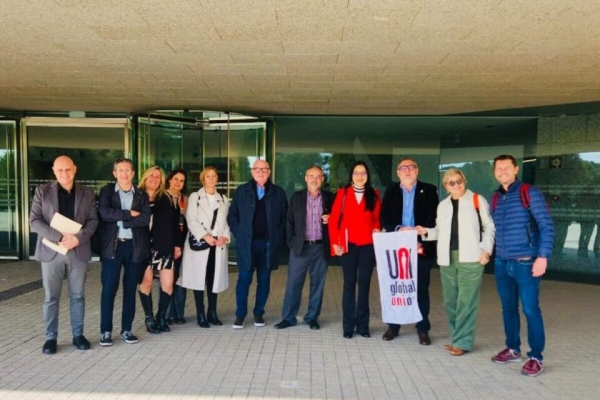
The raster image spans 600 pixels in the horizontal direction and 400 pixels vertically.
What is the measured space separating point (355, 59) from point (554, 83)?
3142 mm

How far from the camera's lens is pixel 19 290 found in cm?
762

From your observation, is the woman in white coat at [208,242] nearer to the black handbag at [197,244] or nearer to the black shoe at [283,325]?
the black handbag at [197,244]

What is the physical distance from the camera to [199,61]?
6102 millimetres

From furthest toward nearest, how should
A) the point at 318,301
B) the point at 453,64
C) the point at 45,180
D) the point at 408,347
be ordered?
the point at 45,180
the point at 453,64
the point at 318,301
the point at 408,347

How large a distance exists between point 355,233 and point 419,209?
26.4 inches

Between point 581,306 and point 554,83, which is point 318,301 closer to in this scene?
point 581,306

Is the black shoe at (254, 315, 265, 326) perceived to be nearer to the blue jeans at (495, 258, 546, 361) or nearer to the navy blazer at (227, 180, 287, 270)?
the navy blazer at (227, 180, 287, 270)

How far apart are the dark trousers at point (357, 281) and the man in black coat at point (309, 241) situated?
32cm

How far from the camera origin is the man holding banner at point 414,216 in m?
4.98

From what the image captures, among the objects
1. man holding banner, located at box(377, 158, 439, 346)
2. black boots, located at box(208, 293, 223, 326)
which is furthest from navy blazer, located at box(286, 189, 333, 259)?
black boots, located at box(208, 293, 223, 326)

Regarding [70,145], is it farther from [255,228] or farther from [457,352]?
[457,352]

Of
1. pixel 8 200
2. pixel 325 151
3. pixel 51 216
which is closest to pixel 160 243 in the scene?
pixel 51 216

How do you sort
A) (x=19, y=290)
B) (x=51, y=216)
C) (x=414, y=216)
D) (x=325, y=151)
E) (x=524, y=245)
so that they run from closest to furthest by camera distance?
1. (x=524, y=245)
2. (x=51, y=216)
3. (x=414, y=216)
4. (x=19, y=290)
5. (x=325, y=151)

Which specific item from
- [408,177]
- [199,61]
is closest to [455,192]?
[408,177]
